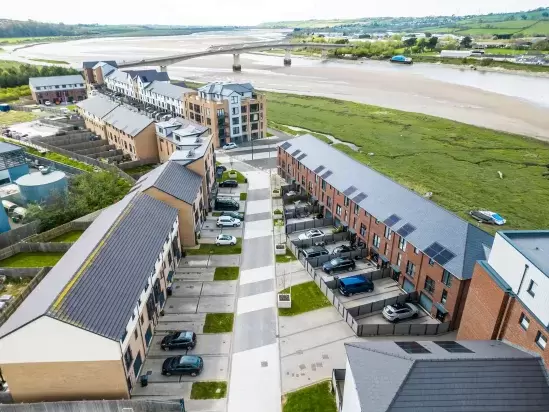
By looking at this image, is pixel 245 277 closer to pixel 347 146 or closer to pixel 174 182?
pixel 174 182

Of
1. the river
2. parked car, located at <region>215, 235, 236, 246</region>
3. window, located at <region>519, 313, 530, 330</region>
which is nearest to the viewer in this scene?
window, located at <region>519, 313, 530, 330</region>

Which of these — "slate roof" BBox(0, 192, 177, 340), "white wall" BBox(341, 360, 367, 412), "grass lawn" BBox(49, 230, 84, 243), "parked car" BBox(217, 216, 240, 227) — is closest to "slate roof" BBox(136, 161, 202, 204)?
"slate roof" BBox(0, 192, 177, 340)

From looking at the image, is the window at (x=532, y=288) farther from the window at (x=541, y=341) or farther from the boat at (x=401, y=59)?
the boat at (x=401, y=59)

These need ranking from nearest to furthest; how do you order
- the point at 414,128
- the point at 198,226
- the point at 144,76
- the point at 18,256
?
the point at 18,256, the point at 198,226, the point at 414,128, the point at 144,76

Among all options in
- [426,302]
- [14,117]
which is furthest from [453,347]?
[14,117]

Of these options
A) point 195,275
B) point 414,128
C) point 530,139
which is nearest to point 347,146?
point 414,128

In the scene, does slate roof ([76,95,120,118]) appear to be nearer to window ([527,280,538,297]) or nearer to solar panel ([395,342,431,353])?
solar panel ([395,342,431,353])

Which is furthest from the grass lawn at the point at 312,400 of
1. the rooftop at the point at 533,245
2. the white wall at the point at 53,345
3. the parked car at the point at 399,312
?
the rooftop at the point at 533,245
